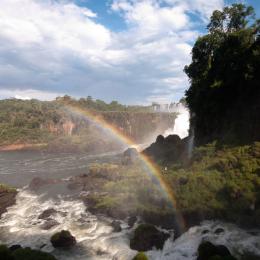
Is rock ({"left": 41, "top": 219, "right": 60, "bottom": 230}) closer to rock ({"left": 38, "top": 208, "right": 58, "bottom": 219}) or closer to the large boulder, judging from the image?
rock ({"left": 38, "top": 208, "right": 58, "bottom": 219})

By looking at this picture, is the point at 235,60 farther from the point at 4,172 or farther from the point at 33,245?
the point at 4,172

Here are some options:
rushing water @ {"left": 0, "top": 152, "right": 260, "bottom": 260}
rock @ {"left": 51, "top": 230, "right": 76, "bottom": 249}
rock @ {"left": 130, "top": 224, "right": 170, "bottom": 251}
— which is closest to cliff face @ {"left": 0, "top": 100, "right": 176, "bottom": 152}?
rushing water @ {"left": 0, "top": 152, "right": 260, "bottom": 260}

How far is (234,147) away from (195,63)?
21.9 m

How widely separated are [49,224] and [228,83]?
2616cm

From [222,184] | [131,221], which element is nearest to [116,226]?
[131,221]

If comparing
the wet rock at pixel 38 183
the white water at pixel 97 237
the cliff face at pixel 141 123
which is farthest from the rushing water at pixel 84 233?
the cliff face at pixel 141 123

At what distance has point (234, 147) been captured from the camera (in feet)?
116

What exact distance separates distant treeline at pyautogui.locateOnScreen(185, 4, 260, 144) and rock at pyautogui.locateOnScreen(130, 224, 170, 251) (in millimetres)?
16784

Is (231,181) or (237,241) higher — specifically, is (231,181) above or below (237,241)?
above

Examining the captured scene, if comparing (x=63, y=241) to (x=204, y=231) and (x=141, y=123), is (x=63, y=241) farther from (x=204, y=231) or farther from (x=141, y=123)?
(x=141, y=123)

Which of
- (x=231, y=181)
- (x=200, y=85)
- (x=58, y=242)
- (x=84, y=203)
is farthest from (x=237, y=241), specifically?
(x=200, y=85)

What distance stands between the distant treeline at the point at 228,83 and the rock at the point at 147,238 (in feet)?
55.1

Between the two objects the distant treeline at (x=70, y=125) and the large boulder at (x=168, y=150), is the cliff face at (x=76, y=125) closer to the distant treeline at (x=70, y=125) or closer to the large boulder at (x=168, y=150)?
the distant treeline at (x=70, y=125)

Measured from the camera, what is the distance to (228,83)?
132 ft
